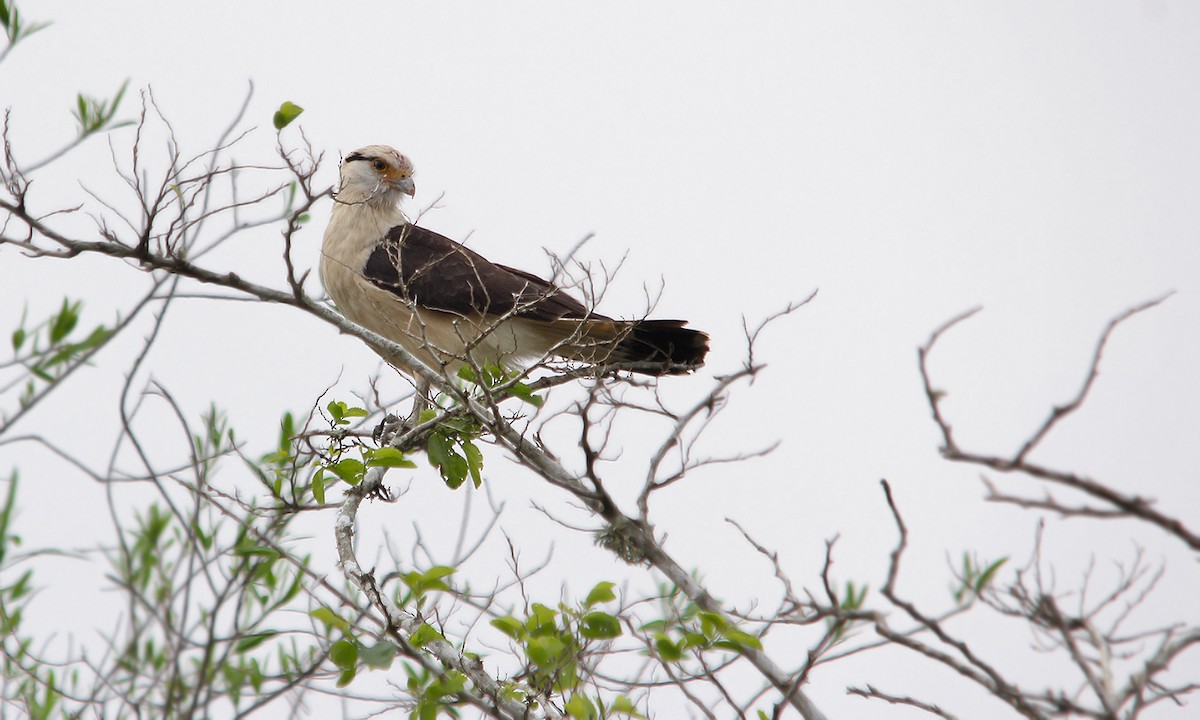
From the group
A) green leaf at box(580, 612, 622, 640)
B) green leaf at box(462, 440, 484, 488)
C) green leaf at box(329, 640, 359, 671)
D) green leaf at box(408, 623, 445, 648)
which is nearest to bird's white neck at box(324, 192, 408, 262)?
green leaf at box(462, 440, 484, 488)

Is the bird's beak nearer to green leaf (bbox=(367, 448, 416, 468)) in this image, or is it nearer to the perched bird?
the perched bird

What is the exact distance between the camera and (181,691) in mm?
1740

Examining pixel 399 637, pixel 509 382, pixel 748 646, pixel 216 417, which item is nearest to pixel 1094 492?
pixel 748 646

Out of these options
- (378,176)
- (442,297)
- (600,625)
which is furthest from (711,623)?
(378,176)

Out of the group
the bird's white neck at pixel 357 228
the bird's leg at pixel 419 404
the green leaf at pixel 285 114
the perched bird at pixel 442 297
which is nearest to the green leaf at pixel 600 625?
the green leaf at pixel 285 114

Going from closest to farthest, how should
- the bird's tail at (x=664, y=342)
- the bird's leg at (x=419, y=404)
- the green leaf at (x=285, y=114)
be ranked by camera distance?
the green leaf at (x=285, y=114) → the bird's leg at (x=419, y=404) → the bird's tail at (x=664, y=342)

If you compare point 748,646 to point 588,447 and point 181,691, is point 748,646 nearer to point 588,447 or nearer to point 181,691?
point 588,447

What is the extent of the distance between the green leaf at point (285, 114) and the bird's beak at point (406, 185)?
275cm

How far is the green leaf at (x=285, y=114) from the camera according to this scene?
288cm

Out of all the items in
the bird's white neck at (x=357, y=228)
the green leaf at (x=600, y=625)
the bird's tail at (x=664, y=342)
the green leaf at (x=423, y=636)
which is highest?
the bird's white neck at (x=357, y=228)

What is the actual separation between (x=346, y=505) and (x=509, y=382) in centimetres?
83

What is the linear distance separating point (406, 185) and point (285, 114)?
9.08 feet

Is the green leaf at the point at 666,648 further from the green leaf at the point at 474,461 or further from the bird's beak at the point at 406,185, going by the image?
the bird's beak at the point at 406,185

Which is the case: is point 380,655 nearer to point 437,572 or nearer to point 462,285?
point 437,572
